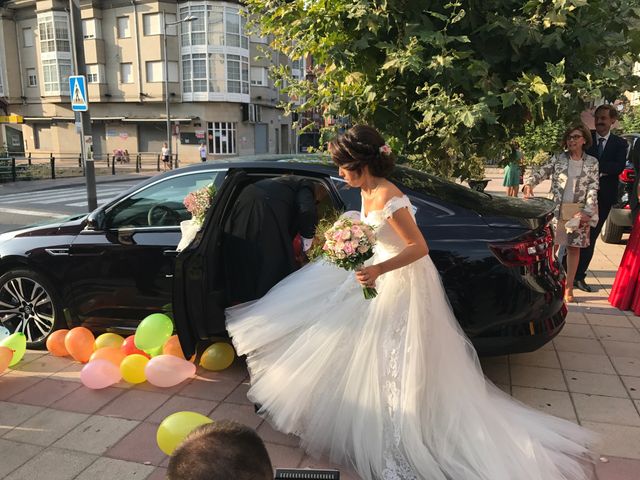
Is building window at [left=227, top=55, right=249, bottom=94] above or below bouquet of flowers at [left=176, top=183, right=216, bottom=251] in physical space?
above

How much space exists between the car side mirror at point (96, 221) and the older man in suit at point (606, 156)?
16.0 feet

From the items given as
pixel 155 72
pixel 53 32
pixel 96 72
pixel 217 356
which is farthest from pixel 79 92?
pixel 53 32

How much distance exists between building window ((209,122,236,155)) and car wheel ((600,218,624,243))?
35705 mm

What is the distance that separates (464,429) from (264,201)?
1.80m

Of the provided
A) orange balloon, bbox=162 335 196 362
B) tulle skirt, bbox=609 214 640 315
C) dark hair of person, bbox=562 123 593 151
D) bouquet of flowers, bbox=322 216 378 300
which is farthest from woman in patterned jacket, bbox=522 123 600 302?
orange balloon, bbox=162 335 196 362

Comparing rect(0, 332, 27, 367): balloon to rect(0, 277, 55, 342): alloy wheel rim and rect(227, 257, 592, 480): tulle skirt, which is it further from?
rect(227, 257, 592, 480): tulle skirt

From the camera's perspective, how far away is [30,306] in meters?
4.23

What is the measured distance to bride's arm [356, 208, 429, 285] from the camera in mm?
2498

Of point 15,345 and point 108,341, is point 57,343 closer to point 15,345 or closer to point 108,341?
point 15,345

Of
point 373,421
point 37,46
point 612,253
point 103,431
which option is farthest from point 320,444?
point 37,46

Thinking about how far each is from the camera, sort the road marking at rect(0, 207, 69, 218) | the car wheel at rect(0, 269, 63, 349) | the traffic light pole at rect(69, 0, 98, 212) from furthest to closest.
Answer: the road marking at rect(0, 207, 69, 218), the traffic light pole at rect(69, 0, 98, 212), the car wheel at rect(0, 269, 63, 349)

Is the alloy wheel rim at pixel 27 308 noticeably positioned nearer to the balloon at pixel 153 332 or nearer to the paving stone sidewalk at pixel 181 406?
the paving stone sidewalk at pixel 181 406

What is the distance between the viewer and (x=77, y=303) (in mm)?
4074

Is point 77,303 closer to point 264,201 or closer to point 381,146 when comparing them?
point 264,201
